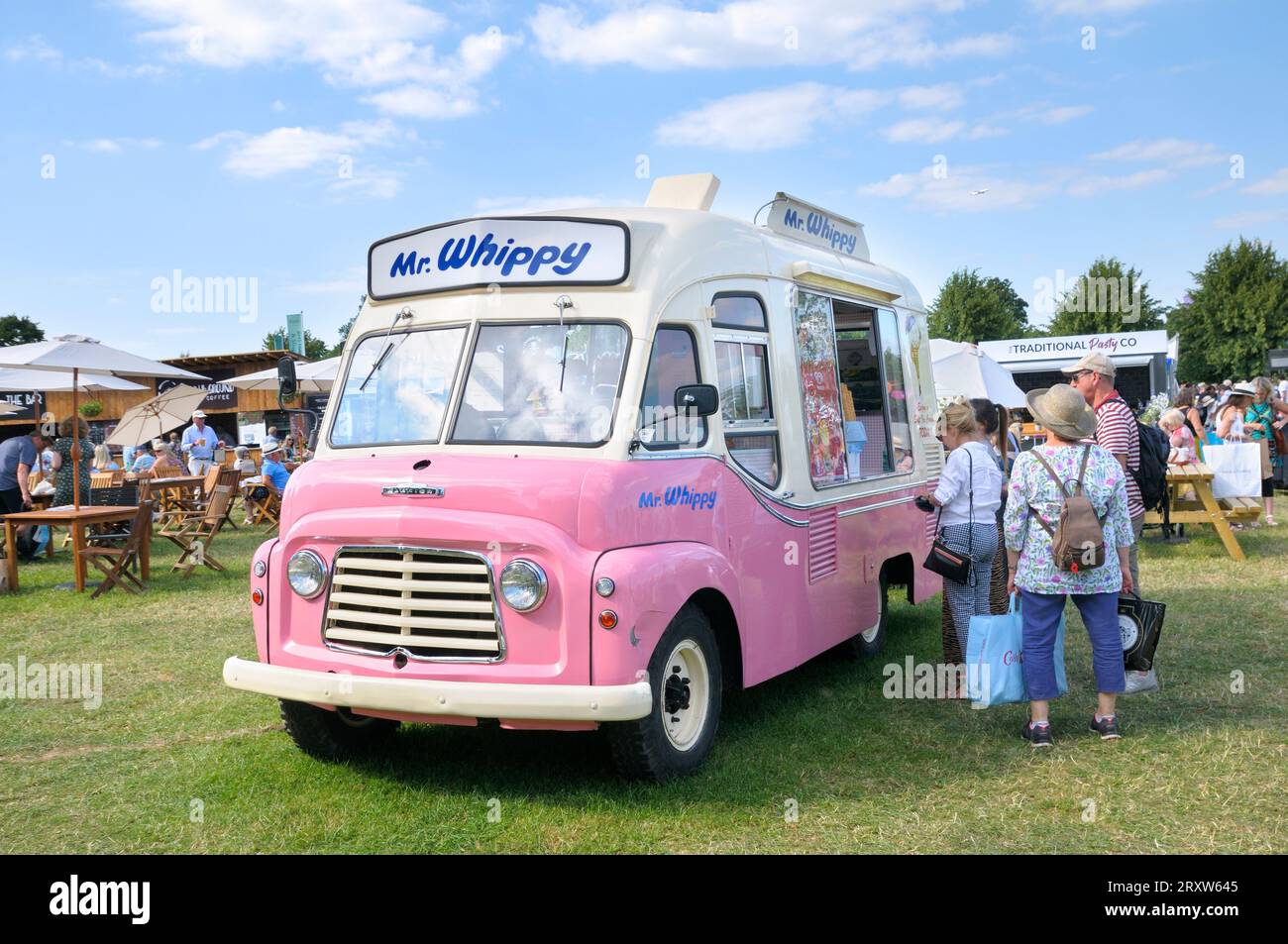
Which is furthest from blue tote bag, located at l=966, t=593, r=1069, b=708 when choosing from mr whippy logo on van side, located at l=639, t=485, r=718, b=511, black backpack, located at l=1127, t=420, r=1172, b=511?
black backpack, located at l=1127, t=420, r=1172, b=511

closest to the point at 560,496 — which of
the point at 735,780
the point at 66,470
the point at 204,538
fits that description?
the point at 735,780

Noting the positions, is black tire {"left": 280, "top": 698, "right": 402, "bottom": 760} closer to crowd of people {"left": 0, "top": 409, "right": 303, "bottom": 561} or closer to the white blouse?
the white blouse

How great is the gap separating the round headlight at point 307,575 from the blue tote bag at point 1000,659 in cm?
334

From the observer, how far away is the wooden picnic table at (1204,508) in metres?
11.6

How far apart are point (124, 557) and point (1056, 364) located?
23232mm

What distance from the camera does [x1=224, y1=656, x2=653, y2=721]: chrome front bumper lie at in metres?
4.37

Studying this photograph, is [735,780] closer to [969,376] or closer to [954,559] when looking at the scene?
[954,559]

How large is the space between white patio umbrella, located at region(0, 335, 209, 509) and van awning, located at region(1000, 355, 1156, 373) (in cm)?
2094

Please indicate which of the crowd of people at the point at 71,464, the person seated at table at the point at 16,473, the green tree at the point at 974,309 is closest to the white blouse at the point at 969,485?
the crowd of people at the point at 71,464

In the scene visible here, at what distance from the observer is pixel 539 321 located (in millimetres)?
5188

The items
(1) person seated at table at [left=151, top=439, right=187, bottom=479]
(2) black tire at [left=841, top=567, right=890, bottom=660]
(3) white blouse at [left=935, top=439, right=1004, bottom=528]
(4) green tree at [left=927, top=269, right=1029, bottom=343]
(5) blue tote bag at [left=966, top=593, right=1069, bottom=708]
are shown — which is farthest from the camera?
(4) green tree at [left=927, top=269, right=1029, bottom=343]

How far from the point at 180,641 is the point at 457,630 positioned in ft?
17.1

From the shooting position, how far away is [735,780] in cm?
510
